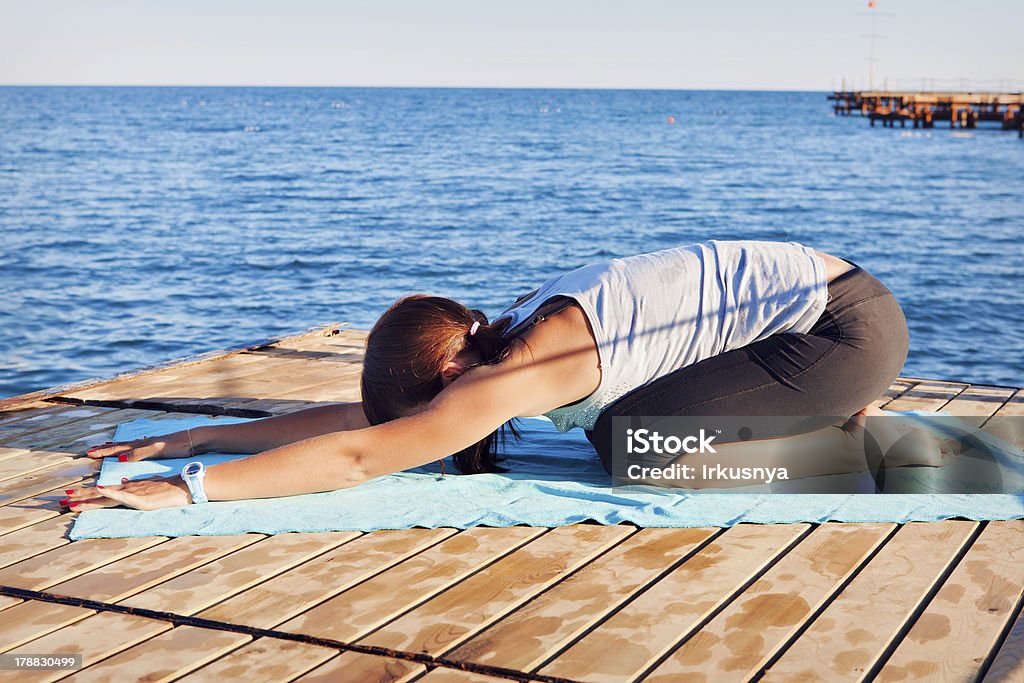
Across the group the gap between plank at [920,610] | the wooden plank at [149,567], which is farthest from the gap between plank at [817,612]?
the wooden plank at [149,567]

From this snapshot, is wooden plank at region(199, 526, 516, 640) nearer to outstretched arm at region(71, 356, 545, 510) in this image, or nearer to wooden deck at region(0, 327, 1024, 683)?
wooden deck at region(0, 327, 1024, 683)

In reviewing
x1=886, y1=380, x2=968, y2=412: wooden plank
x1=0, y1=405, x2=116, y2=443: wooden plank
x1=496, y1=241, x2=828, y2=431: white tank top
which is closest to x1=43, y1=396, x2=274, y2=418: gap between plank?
x1=0, y1=405, x2=116, y2=443: wooden plank

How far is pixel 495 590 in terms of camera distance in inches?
92.4

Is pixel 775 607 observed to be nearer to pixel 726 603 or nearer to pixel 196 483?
pixel 726 603

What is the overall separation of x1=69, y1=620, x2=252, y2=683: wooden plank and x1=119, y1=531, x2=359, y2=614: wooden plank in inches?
5.4

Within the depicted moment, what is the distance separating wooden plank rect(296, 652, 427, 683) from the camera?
1.93m

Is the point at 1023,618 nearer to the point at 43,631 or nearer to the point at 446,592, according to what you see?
the point at 446,592

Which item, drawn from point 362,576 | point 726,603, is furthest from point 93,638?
point 726,603

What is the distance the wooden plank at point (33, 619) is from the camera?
2137 mm

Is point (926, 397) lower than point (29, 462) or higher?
lower

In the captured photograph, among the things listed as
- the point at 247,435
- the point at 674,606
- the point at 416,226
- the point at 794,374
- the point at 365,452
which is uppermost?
the point at 794,374

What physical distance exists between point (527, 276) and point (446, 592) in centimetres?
1402

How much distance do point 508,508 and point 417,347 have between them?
0.55m

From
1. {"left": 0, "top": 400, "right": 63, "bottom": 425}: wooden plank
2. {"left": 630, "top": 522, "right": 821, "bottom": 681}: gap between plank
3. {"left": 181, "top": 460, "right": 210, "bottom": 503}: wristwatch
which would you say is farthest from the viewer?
{"left": 0, "top": 400, "right": 63, "bottom": 425}: wooden plank
